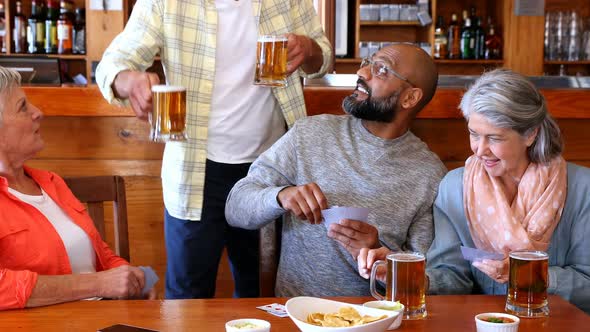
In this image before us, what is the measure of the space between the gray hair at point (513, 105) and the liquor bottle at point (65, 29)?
4.26 meters

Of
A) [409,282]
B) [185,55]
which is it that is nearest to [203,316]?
[409,282]

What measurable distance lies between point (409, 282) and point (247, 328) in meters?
0.37

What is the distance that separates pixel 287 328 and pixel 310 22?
1.34 m

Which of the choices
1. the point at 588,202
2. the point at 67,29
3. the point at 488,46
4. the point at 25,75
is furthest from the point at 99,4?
the point at 588,202

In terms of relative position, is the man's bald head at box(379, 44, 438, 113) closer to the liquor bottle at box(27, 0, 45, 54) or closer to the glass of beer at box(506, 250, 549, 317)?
the glass of beer at box(506, 250, 549, 317)

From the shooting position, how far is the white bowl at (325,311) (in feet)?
4.57

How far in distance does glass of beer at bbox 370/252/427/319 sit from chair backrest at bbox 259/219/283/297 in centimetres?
61

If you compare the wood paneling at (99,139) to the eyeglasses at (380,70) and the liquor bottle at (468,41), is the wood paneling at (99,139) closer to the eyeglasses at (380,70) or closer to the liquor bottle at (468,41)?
the eyeglasses at (380,70)

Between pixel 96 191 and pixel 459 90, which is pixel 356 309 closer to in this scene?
pixel 96 191

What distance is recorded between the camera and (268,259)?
219cm

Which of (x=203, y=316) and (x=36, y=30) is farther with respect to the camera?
(x=36, y=30)

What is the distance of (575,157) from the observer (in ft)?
9.55

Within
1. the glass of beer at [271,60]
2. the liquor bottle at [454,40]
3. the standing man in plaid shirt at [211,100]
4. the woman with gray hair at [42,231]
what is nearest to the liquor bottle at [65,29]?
the liquor bottle at [454,40]

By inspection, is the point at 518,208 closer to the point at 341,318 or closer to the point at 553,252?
the point at 553,252
